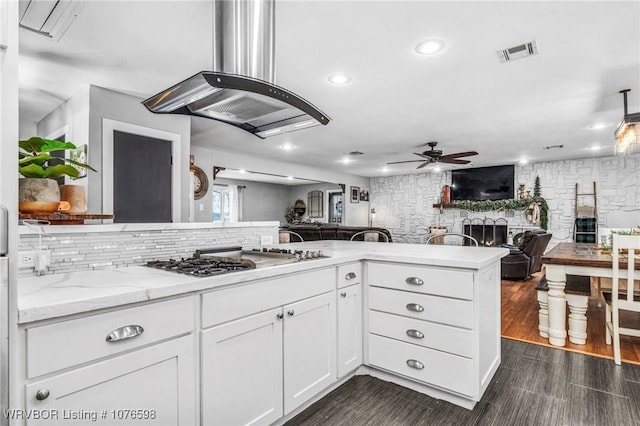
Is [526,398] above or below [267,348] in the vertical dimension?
below

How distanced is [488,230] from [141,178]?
796 cm

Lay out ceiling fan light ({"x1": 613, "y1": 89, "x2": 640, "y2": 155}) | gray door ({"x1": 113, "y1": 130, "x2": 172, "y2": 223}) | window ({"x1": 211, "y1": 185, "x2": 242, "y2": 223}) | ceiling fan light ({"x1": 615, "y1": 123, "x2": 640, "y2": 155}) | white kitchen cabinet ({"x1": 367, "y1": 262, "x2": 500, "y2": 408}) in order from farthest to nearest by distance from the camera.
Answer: window ({"x1": 211, "y1": 185, "x2": 242, "y2": 223}) → gray door ({"x1": 113, "y1": 130, "x2": 172, "y2": 223}) → ceiling fan light ({"x1": 615, "y1": 123, "x2": 640, "y2": 155}) → ceiling fan light ({"x1": 613, "y1": 89, "x2": 640, "y2": 155}) → white kitchen cabinet ({"x1": 367, "y1": 262, "x2": 500, "y2": 408})

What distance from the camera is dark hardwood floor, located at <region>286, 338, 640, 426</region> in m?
1.87

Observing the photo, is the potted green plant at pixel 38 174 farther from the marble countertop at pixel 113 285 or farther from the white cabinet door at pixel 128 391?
the white cabinet door at pixel 128 391

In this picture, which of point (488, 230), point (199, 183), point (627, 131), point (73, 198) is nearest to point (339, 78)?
point (73, 198)

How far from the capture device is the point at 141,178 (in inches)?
141

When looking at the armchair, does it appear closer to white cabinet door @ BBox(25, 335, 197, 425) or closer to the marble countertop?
the marble countertop

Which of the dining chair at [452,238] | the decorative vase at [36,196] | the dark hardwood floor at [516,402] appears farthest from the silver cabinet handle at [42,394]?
the dining chair at [452,238]

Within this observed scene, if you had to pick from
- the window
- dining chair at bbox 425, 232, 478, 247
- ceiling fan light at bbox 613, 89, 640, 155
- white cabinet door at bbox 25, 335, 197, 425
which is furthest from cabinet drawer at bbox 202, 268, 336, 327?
the window

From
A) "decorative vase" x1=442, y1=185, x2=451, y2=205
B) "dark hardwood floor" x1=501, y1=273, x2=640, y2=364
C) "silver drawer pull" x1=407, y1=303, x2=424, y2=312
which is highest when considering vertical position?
"decorative vase" x1=442, y1=185, x2=451, y2=205

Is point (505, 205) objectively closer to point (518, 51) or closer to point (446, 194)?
point (446, 194)

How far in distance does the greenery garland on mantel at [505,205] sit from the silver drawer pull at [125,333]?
855 cm

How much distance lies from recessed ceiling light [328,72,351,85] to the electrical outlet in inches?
96.9

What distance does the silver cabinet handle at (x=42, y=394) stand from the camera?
3.20 feet
